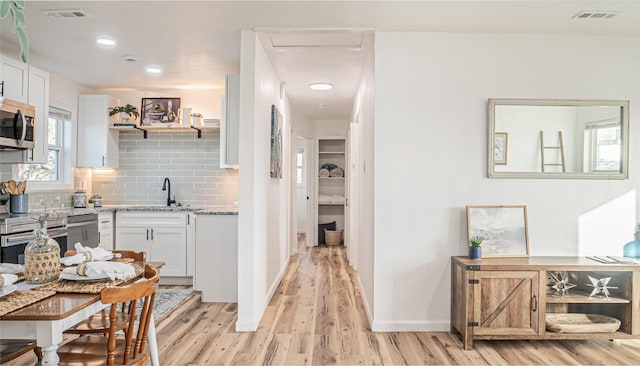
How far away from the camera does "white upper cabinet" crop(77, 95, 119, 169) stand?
17.9ft

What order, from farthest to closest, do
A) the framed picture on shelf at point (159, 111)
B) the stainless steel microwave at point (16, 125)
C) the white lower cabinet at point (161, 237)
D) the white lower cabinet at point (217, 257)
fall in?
the framed picture on shelf at point (159, 111)
the white lower cabinet at point (161, 237)
the white lower cabinet at point (217, 257)
the stainless steel microwave at point (16, 125)

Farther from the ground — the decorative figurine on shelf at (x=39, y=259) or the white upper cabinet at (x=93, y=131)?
the white upper cabinet at (x=93, y=131)

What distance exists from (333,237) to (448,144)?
5142 mm

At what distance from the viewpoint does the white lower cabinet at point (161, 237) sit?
5047 millimetres

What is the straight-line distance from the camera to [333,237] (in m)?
8.45

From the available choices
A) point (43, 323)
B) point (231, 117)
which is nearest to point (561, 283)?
point (231, 117)

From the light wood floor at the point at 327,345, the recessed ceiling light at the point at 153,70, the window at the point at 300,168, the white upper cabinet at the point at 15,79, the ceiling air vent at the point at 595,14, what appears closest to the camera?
the light wood floor at the point at 327,345

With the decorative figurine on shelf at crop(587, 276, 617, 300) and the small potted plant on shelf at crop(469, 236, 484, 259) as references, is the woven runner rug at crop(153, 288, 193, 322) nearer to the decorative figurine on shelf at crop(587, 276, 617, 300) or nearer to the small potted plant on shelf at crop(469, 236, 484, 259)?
the small potted plant on shelf at crop(469, 236, 484, 259)

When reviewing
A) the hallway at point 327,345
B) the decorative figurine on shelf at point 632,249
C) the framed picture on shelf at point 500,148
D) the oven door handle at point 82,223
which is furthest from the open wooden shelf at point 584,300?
the oven door handle at point 82,223

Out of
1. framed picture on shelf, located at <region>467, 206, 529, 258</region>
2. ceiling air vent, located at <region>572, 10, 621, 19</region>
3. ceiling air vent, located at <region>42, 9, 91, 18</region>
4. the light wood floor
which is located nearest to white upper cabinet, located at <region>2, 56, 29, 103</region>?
ceiling air vent, located at <region>42, 9, 91, 18</region>

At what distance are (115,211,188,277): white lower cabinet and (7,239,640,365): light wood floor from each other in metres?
0.94

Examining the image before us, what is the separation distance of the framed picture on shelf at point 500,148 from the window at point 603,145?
2.22ft

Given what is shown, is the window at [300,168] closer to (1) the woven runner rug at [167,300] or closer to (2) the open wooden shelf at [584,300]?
(1) the woven runner rug at [167,300]

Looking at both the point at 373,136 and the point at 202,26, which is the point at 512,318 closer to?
the point at 373,136
